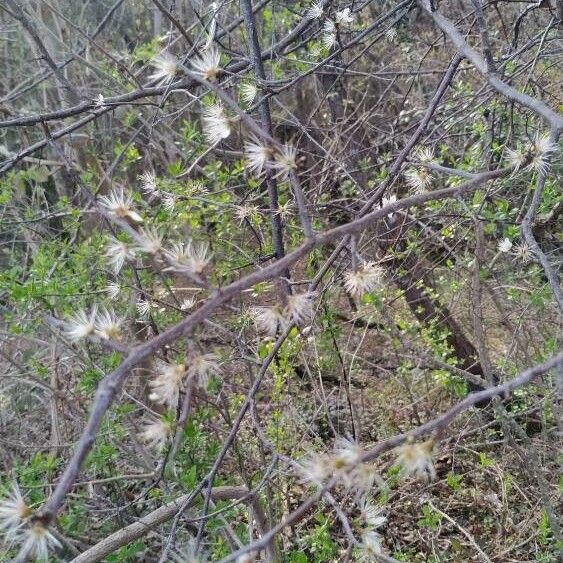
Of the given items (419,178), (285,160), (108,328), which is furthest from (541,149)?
(108,328)

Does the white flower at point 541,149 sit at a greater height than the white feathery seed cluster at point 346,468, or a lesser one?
greater

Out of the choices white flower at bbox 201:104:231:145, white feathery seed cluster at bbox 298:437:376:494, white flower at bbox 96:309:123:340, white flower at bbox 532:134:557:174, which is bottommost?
white feathery seed cluster at bbox 298:437:376:494

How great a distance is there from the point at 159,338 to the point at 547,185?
2.33 metres

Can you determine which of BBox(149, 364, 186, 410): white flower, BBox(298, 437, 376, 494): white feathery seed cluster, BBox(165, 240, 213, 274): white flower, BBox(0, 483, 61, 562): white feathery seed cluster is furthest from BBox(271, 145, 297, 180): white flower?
BBox(0, 483, 61, 562): white feathery seed cluster

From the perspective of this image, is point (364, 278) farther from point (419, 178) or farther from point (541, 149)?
point (419, 178)

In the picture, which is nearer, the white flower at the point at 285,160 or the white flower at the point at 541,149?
the white flower at the point at 285,160

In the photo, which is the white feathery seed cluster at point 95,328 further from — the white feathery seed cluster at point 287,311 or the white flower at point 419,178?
the white flower at point 419,178

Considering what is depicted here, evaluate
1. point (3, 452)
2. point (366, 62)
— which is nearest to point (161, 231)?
point (3, 452)

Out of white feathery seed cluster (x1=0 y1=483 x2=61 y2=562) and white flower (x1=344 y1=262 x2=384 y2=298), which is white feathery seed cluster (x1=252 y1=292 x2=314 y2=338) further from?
white feathery seed cluster (x1=0 y1=483 x2=61 y2=562)

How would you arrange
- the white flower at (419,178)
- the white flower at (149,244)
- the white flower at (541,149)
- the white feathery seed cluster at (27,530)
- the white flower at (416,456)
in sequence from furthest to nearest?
the white flower at (419,178), the white flower at (541,149), the white flower at (149,244), the white flower at (416,456), the white feathery seed cluster at (27,530)

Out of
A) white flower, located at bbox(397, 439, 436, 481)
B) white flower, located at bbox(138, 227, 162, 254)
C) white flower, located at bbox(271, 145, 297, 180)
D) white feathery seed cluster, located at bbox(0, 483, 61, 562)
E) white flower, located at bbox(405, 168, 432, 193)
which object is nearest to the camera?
white feathery seed cluster, located at bbox(0, 483, 61, 562)

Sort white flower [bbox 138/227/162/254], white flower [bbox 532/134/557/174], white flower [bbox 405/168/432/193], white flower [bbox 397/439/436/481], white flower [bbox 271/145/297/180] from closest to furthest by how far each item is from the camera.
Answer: white flower [bbox 397/439/436/481]
white flower [bbox 138/227/162/254]
white flower [bbox 271/145/297/180]
white flower [bbox 532/134/557/174]
white flower [bbox 405/168/432/193]

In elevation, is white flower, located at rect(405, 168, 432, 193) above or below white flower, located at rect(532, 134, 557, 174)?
above

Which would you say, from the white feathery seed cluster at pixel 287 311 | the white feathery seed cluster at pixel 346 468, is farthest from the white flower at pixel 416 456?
the white feathery seed cluster at pixel 287 311
